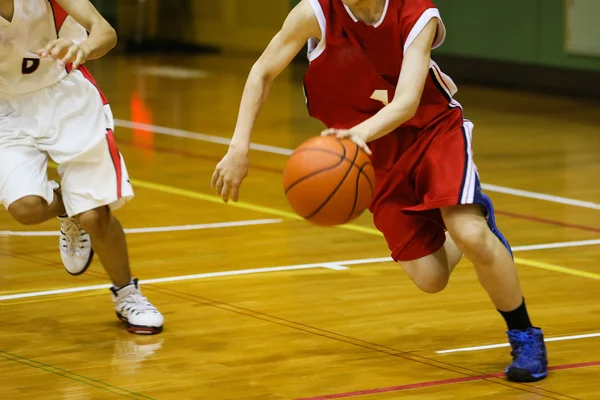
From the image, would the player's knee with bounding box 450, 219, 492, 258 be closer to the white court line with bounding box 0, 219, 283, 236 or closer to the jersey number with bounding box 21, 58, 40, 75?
the jersey number with bounding box 21, 58, 40, 75

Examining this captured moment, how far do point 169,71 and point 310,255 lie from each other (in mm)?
8444

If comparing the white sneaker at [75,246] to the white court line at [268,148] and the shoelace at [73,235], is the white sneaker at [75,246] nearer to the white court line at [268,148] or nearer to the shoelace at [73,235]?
the shoelace at [73,235]

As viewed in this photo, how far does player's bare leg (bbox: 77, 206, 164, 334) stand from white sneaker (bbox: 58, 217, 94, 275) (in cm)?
24

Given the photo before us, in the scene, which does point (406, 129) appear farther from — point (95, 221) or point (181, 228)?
point (181, 228)

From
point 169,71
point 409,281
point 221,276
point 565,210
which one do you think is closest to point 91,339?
point 221,276

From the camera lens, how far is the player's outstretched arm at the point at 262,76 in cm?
422

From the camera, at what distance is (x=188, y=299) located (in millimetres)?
5453

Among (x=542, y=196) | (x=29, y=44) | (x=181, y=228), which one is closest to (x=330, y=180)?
(x=29, y=44)

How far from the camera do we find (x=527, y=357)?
4.27m

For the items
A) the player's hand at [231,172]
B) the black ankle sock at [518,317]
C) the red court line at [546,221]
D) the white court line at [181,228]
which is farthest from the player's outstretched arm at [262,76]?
the red court line at [546,221]

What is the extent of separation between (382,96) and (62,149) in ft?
3.98

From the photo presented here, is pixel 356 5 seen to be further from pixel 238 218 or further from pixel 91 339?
pixel 238 218

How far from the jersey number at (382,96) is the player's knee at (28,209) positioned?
4.26 feet

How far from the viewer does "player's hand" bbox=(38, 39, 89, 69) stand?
174 inches
